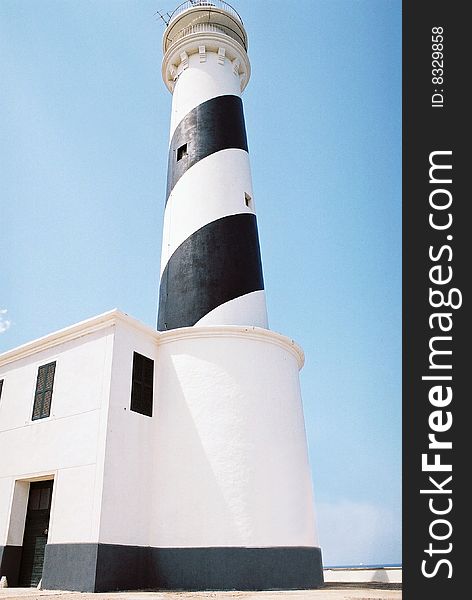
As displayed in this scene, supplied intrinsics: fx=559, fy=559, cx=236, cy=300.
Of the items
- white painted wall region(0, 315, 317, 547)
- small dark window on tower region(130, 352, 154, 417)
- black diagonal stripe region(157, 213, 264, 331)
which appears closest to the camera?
white painted wall region(0, 315, 317, 547)

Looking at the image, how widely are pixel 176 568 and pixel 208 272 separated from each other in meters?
5.31

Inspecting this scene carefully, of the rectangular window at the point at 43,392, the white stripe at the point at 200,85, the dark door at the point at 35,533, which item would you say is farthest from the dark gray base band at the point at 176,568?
the white stripe at the point at 200,85

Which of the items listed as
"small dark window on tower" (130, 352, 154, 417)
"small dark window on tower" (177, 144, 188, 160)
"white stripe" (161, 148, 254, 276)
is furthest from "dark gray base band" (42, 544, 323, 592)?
"small dark window on tower" (177, 144, 188, 160)

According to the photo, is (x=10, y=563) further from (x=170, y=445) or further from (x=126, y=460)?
(x=170, y=445)

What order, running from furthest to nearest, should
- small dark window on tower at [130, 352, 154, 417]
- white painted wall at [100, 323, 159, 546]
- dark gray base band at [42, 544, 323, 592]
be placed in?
1. small dark window on tower at [130, 352, 154, 417]
2. white painted wall at [100, 323, 159, 546]
3. dark gray base band at [42, 544, 323, 592]

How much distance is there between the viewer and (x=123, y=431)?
8.95 m

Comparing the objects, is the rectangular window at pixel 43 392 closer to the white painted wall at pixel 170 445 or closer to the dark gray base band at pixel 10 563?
the white painted wall at pixel 170 445

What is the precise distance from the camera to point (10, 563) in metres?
9.36


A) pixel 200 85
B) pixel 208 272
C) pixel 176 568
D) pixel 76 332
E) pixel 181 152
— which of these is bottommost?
pixel 176 568

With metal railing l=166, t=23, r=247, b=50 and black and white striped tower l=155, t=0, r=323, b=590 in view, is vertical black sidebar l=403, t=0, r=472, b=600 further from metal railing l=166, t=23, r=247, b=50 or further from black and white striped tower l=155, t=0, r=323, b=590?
metal railing l=166, t=23, r=247, b=50

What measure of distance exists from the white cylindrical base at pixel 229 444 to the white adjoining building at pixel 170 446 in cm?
2

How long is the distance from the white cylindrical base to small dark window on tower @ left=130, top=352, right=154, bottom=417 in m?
0.19

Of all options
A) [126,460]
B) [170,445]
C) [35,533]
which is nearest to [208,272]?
[170,445]

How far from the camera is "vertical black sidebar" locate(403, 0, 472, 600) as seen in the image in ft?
14.0
